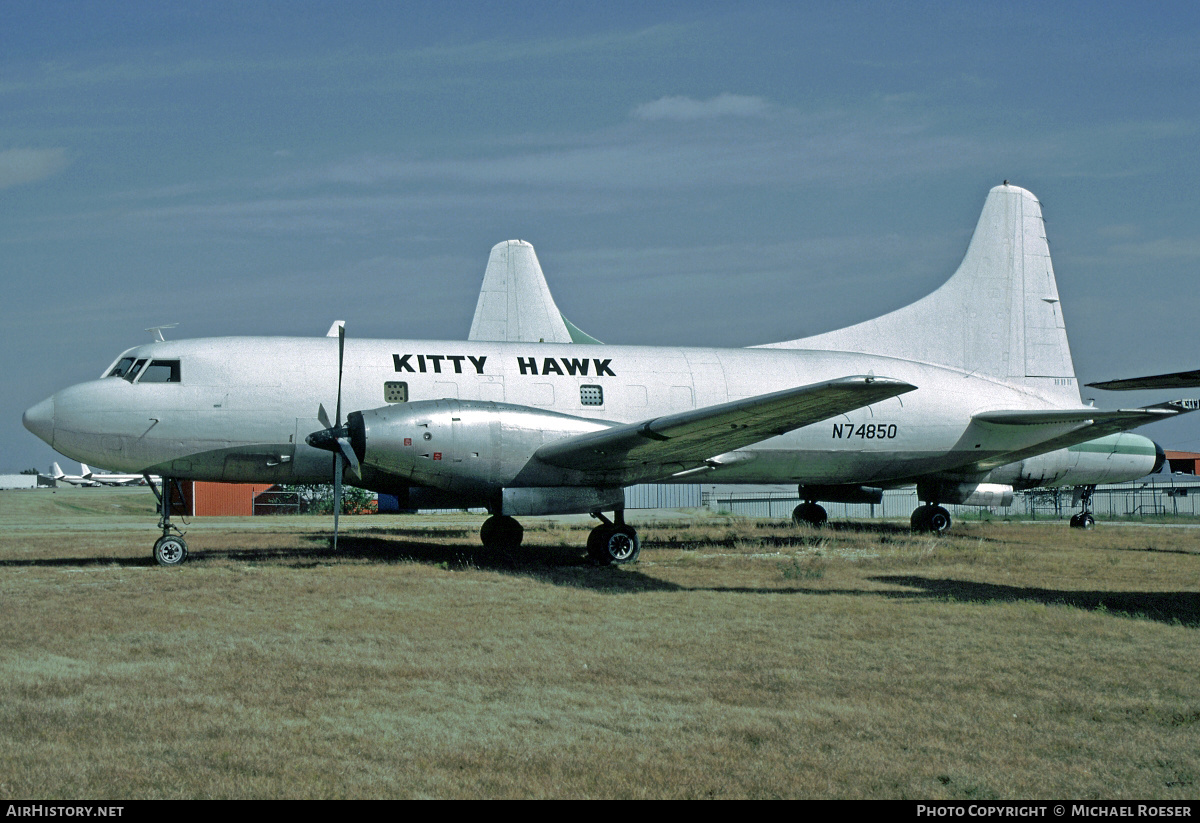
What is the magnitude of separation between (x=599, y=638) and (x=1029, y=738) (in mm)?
4446

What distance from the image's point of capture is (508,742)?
6.21m

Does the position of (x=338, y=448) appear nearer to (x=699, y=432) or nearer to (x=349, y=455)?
(x=349, y=455)

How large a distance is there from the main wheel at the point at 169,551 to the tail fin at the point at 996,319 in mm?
13634

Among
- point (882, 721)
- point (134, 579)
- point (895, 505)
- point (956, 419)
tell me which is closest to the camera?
point (882, 721)

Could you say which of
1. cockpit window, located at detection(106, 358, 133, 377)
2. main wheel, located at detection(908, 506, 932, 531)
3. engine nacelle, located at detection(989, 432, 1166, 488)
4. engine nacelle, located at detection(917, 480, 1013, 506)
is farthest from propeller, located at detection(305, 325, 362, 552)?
engine nacelle, located at detection(989, 432, 1166, 488)

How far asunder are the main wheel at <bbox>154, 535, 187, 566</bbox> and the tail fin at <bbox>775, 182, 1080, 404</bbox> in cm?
1363

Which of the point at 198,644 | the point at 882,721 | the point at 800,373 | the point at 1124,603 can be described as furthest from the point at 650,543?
the point at 882,721

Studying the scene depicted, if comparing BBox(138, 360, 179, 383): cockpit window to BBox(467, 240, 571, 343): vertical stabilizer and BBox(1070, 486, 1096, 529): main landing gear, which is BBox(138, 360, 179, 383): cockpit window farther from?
BBox(1070, 486, 1096, 529): main landing gear

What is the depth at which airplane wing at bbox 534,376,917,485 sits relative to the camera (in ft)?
45.5

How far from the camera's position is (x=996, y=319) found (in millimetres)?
23969

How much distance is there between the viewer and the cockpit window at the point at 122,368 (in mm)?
17344

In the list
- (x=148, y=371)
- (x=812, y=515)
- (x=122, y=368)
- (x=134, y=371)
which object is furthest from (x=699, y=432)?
(x=812, y=515)

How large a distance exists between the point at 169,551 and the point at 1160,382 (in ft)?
59.1

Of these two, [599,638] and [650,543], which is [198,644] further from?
[650,543]
